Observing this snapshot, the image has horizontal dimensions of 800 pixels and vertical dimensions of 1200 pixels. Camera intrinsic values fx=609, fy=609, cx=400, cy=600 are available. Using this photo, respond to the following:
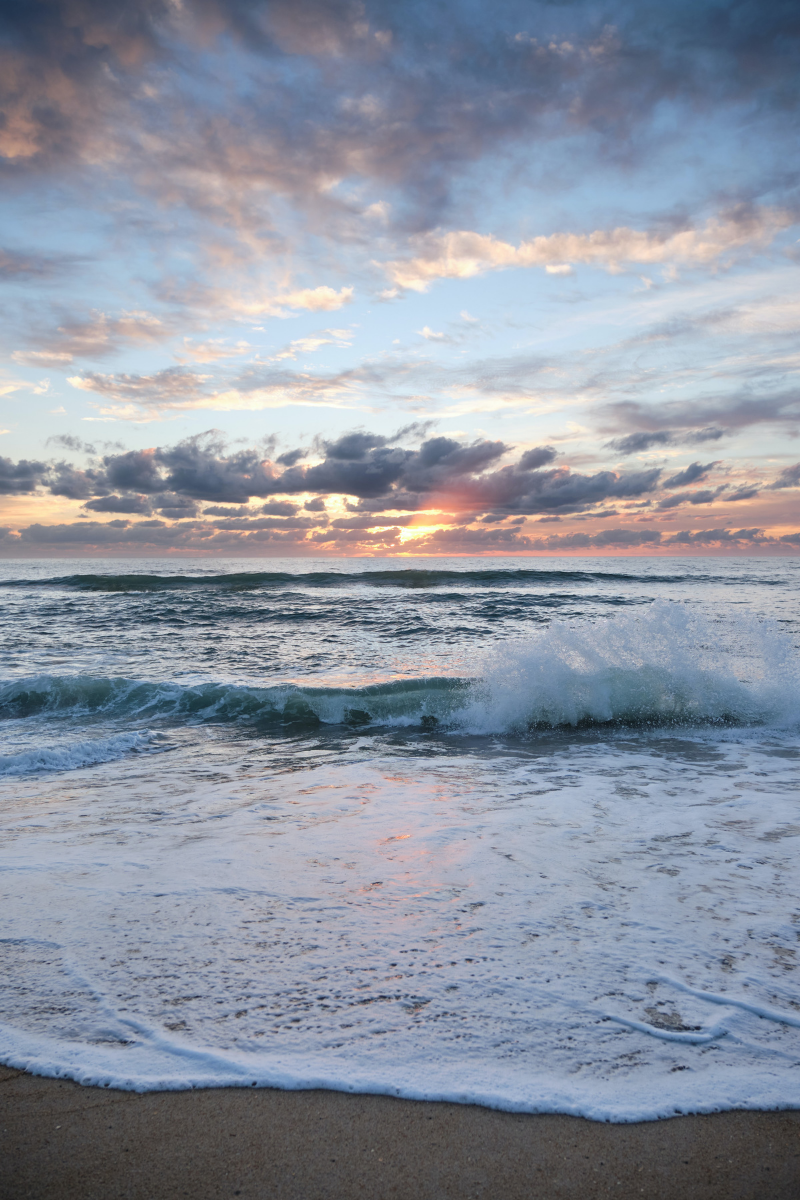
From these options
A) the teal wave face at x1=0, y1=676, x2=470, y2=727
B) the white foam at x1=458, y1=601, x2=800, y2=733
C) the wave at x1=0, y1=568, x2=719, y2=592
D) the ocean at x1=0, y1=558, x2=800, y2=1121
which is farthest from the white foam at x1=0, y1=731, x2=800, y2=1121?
the wave at x1=0, y1=568, x2=719, y2=592

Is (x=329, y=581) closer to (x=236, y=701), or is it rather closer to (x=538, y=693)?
(x=236, y=701)

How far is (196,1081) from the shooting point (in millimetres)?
1956

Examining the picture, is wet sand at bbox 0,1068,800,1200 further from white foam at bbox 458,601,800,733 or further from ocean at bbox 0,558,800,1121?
white foam at bbox 458,601,800,733

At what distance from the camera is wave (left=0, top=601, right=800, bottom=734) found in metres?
7.90

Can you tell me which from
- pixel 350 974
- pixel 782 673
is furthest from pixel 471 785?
pixel 782 673

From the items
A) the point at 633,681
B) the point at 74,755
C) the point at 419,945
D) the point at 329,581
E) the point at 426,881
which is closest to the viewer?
the point at 419,945

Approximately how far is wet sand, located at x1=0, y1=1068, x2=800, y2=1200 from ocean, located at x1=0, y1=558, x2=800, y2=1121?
7 cm

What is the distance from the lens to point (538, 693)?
8172 mm

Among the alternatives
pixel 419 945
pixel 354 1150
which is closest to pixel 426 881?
pixel 419 945

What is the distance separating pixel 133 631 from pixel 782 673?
1384 cm

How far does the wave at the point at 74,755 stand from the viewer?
598 cm

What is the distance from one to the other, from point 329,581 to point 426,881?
30.9 m

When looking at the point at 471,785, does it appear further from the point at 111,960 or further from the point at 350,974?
the point at 111,960

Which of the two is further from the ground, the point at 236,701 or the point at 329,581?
the point at 329,581
